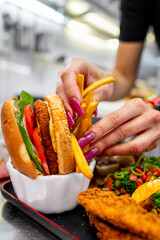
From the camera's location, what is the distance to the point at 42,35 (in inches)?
160

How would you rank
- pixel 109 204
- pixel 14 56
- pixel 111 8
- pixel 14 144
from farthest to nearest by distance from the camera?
pixel 14 56 → pixel 111 8 → pixel 14 144 → pixel 109 204

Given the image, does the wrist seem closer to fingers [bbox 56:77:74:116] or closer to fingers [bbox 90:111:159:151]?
fingers [bbox 90:111:159:151]

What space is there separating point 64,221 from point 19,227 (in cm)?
15

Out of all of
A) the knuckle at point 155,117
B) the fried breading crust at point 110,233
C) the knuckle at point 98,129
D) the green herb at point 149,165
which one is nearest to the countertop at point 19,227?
the fried breading crust at point 110,233

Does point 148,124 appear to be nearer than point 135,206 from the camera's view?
No

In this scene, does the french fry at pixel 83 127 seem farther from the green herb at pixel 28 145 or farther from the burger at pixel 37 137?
the green herb at pixel 28 145

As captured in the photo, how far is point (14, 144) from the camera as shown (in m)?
0.73

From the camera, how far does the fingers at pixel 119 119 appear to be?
891mm

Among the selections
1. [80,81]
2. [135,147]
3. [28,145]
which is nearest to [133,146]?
[135,147]

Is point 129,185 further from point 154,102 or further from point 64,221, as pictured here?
point 154,102

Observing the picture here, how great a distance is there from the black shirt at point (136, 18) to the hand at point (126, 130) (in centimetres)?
141

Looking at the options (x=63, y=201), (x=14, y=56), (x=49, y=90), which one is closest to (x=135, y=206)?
(x=63, y=201)

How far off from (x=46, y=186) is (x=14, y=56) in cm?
378

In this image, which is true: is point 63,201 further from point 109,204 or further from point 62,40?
point 62,40
